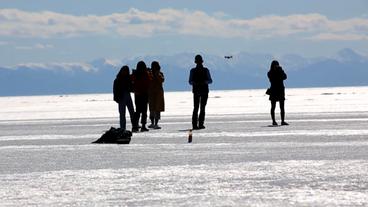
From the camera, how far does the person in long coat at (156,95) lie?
24406 mm

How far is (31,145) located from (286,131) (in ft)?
21.7

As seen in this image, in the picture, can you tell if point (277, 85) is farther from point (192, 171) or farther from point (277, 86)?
point (192, 171)

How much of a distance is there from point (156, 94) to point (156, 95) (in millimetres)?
43

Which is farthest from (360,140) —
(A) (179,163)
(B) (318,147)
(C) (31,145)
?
(C) (31,145)

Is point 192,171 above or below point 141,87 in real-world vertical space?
below

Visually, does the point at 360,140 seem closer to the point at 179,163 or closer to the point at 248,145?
the point at 248,145

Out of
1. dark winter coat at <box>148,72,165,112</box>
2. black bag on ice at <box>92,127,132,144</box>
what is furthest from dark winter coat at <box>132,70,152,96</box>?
black bag on ice at <box>92,127,132,144</box>

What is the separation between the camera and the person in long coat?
24.4m

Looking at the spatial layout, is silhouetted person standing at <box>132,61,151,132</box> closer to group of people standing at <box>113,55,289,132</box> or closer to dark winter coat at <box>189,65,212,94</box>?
group of people standing at <box>113,55,289,132</box>

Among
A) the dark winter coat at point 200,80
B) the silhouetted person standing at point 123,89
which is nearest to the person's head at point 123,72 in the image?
the silhouetted person standing at point 123,89

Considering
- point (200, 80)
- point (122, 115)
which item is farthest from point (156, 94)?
point (122, 115)

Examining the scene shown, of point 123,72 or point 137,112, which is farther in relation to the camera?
point 137,112

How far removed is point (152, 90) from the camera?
24.9 meters

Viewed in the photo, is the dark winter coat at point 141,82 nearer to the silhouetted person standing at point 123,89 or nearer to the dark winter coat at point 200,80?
the silhouetted person standing at point 123,89
